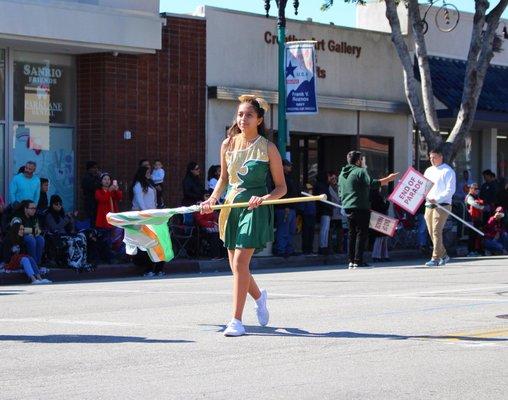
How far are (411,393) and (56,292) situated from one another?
8.72 metres

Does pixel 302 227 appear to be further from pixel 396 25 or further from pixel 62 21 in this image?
pixel 62 21

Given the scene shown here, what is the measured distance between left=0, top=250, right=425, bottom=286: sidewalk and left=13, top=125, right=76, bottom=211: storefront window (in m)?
3.04

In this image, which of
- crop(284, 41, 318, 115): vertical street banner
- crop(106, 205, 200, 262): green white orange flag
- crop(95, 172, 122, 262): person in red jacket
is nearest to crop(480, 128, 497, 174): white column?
crop(284, 41, 318, 115): vertical street banner

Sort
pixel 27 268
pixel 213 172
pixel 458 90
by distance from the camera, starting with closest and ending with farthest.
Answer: pixel 27 268 < pixel 213 172 < pixel 458 90

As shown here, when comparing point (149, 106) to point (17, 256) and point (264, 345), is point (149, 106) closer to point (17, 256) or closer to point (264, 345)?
point (17, 256)

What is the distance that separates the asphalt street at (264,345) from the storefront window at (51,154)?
8.10 meters

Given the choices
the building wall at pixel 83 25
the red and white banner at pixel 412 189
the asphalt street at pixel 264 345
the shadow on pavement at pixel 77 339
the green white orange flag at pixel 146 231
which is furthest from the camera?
the building wall at pixel 83 25

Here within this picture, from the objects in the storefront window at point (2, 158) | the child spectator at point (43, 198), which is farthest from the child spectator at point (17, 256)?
the storefront window at point (2, 158)

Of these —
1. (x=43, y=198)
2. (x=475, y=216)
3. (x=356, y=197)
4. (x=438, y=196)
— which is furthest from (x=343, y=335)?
(x=475, y=216)

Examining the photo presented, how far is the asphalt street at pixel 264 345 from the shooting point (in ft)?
25.5

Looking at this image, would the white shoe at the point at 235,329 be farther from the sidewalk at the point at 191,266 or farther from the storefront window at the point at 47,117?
the storefront window at the point at 47,117

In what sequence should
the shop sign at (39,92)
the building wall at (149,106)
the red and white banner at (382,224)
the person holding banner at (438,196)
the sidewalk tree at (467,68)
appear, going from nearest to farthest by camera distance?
the person holding banner at (438,196) → the red and white banner at (382,224) → the shop sign at (39,92) → the building wall at (149,106) → the sidewalk tree at (467,68)

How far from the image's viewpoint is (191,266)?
2214 centimetres

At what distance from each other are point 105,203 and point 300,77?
5.69 m
